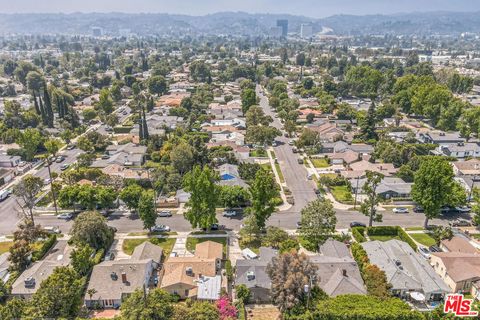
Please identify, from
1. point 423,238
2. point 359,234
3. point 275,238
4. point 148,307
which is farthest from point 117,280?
point 423,238

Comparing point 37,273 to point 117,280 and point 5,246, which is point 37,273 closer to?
point 117,280

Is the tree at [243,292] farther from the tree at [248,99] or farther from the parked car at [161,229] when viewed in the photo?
the tree at [248,99]

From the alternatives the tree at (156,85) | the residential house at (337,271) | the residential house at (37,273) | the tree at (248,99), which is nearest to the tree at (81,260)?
the residential house at (37,273)

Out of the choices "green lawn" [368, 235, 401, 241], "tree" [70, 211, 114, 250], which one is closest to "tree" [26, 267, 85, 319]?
"tree" [70, 211, 114, 250]

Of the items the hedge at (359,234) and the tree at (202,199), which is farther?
the hedge at (359,234)

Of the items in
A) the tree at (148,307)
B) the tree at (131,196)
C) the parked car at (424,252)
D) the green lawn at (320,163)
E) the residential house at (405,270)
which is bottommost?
the green lawn at (320,163)
